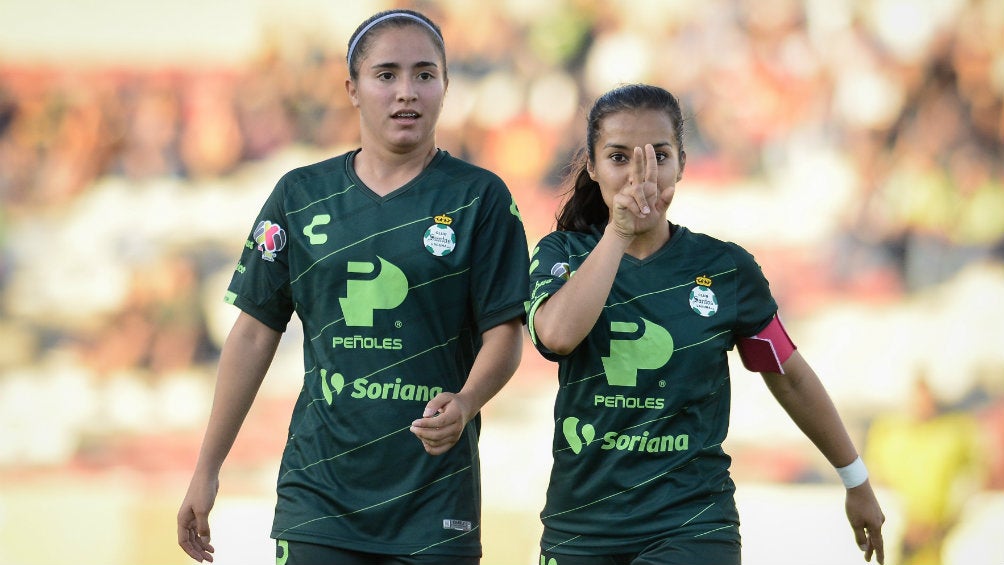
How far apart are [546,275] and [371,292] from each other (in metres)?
0.36

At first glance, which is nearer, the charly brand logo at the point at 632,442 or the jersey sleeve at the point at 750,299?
the charly brand logo at the point at 632,442

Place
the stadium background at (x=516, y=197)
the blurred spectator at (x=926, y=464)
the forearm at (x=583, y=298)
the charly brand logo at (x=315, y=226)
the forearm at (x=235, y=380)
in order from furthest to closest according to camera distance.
A: the stadium background at (x=516, y=197), the blurred spectator at (x=926, y=464), the forearm at (x=235, y=380), the charly brand logo at (x=315, y=226), the forearm at (x=583, y=298)

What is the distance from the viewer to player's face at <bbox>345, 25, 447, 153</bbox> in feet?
8.86

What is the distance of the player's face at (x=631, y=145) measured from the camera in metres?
2.65

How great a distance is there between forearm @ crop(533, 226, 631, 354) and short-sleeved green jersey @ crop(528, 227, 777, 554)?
0.07 m

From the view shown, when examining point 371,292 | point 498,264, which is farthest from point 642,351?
point 371,292

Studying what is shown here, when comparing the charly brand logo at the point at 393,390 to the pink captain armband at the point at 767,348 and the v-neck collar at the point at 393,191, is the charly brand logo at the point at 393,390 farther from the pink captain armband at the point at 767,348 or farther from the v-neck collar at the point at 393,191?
the pink captain armband at the point at 767,348

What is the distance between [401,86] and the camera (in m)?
2.69

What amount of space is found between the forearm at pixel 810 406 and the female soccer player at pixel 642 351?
60mm

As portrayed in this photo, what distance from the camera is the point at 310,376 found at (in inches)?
107

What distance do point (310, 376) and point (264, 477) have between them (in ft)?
11.3

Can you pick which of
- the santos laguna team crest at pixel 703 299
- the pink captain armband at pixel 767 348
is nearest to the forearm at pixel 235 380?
the santos laguna team crest at pixel 703 299

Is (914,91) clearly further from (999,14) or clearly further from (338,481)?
(338,481)

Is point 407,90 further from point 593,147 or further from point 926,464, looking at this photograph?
point 926,464
